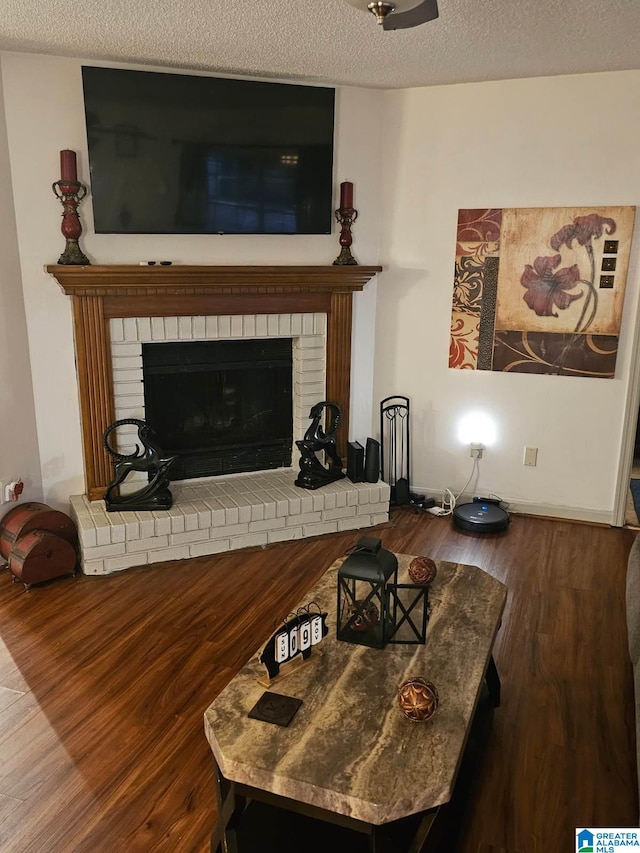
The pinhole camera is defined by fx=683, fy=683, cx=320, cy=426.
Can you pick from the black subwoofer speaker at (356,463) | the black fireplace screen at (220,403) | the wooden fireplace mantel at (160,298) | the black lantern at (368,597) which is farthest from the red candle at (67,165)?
the black lantern at (368,597)

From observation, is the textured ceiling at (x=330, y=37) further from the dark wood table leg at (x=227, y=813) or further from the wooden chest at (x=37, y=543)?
the dark wood table leg at (x=227, y=813)

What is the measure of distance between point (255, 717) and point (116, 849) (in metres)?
0.59

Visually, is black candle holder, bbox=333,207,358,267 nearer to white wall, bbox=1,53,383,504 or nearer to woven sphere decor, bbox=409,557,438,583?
white wall, bbox=1,53,383,504

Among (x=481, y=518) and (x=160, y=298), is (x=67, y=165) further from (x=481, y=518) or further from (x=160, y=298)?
(x=481, y=518)

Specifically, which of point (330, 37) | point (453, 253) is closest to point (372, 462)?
point (453, 253)

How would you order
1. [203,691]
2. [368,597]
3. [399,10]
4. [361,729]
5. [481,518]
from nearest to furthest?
[361,729]
[399,10]
[368,597]
[203,691]
[481,518]

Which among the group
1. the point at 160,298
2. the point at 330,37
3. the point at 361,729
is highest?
the point at 330,37

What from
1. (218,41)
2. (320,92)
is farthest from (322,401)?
(218,41)

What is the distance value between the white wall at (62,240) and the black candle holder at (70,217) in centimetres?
6

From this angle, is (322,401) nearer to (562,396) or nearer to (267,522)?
(267,522)

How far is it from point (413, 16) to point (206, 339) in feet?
7.15

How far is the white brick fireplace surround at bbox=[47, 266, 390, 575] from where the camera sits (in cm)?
356

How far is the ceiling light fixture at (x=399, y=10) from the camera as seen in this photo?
194 centimetres

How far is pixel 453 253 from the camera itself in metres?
4.18
